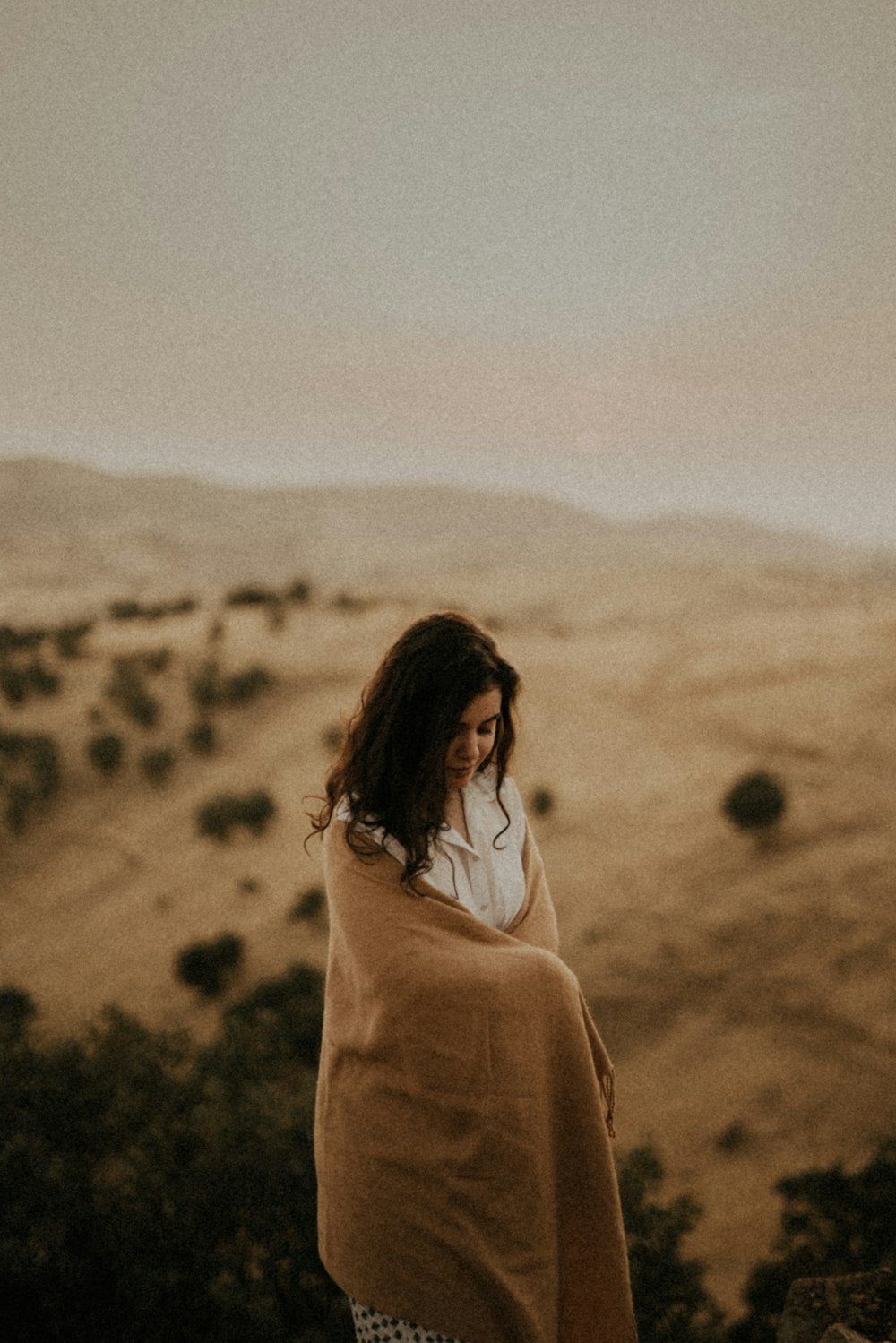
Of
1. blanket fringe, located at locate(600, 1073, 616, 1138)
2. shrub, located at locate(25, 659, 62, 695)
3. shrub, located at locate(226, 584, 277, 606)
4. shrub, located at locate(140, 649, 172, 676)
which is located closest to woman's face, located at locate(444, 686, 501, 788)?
blanket fringe, located at locate(600, 1073, 616, 1138)

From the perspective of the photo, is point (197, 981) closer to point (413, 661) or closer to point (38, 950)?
point (38, 950)

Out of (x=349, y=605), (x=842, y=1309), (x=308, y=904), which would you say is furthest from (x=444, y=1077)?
(x=349, y=605)

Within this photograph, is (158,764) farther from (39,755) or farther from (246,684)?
(246,684)

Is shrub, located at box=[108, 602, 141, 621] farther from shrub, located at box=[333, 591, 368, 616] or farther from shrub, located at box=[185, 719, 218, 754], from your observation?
shrub, located at box=[185, 719, 218, 754]

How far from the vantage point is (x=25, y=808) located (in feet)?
33.0

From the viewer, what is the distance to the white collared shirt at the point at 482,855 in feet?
6.00

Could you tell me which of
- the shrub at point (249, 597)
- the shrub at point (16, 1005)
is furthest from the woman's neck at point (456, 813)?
the shrub at point (249, 597)

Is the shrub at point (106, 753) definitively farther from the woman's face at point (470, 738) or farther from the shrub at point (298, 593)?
the woman's face at point (470, 738)

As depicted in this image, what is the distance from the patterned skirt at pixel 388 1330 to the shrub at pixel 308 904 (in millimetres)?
5974

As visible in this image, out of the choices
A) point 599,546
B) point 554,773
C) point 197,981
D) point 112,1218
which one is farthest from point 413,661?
point 599,546

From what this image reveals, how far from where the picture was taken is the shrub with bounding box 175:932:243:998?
6777 millimetres

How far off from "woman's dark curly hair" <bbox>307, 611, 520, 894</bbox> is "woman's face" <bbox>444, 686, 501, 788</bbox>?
0.02m

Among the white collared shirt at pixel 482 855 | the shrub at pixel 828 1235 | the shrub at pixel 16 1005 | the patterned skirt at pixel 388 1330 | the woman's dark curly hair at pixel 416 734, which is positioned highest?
the woman's dark curly hair at pixel 416 734

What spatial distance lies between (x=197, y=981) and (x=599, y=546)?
185ft
